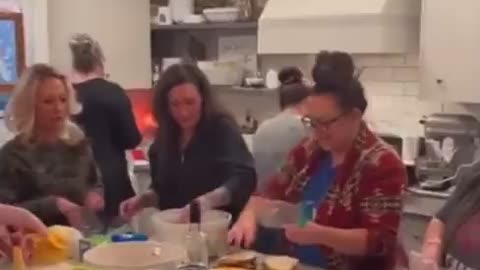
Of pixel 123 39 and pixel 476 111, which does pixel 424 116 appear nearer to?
pixel 476 111

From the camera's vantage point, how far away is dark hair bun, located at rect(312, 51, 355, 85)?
7.93 feet

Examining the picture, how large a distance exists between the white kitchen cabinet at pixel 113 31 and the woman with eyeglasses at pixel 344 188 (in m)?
2.83

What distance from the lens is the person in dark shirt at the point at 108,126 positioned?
4.02m

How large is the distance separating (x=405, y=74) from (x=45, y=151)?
2.51 meters

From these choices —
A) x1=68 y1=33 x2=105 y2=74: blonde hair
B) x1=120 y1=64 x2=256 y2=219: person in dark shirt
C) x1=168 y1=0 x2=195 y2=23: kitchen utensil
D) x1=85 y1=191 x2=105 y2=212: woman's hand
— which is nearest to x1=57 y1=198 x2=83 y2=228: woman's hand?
x1=85 y1=191 x2=105 y2=212: woman's hand

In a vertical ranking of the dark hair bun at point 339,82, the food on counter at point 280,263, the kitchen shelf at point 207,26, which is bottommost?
the food on counter at point 280,263

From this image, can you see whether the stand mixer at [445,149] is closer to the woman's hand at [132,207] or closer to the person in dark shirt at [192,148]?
the person in dark shirt at [192,148]

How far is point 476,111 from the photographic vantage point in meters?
4.48

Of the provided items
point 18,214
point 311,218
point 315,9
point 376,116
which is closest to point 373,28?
point 315,9

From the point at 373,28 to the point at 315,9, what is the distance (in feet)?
1.48

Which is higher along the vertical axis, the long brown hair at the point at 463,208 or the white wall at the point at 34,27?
the white wall at the point at 34,27

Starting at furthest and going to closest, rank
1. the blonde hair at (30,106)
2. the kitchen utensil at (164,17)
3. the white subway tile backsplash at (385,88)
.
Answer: the kitchen utensil at (164,17) → the white subway tile backsplash at (385,88) → the blonde hair at (30,106)

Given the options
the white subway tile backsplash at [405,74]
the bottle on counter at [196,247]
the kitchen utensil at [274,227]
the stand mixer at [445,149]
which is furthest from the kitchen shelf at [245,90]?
the bottle on counter at [196,247]

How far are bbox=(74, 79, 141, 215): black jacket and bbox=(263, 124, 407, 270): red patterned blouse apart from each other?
1784 mm
